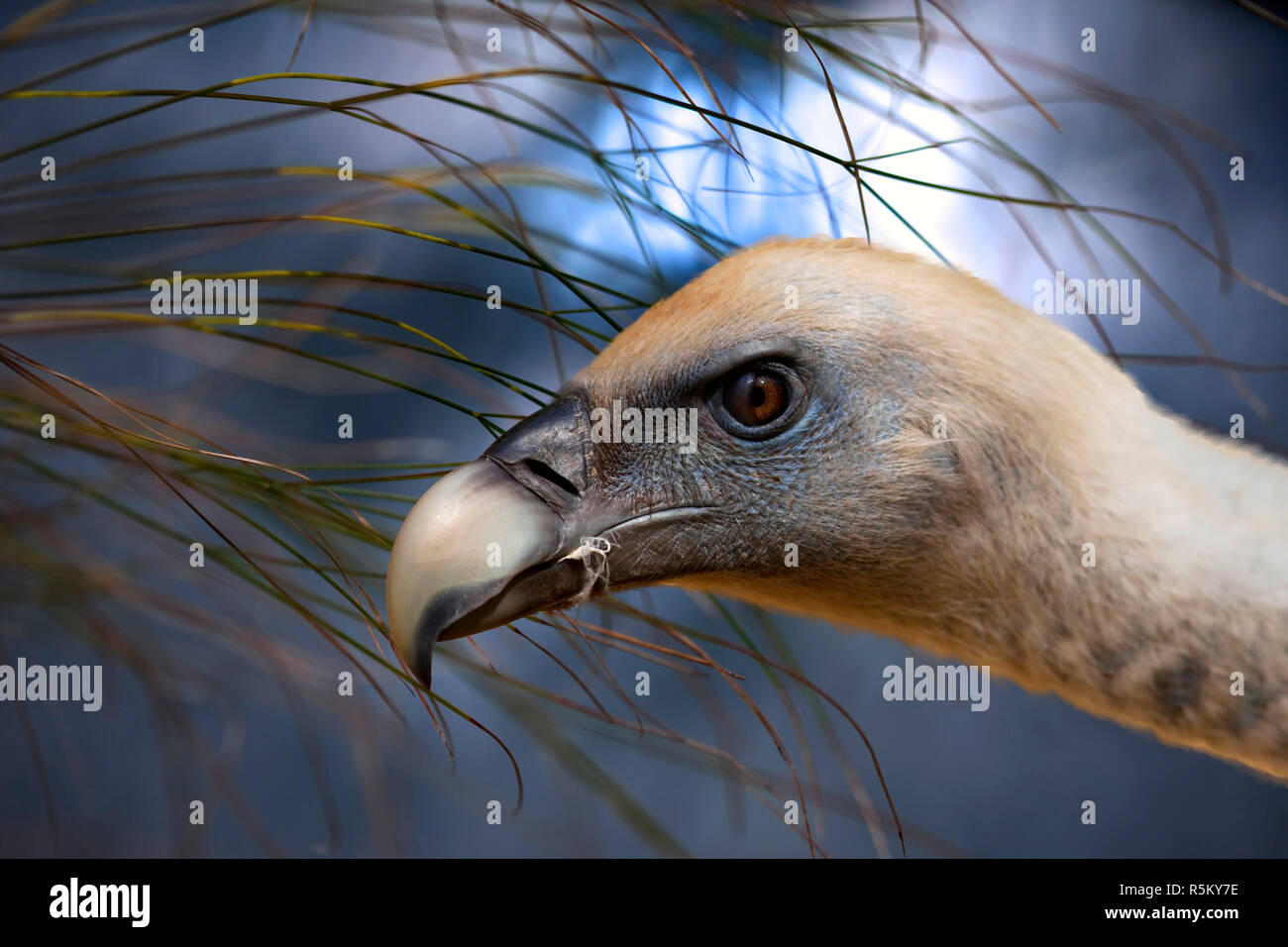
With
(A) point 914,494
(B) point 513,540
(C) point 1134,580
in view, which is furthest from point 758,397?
(C) point 1134,580

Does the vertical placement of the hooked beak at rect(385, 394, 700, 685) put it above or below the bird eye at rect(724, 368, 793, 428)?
below

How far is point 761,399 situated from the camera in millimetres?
1353

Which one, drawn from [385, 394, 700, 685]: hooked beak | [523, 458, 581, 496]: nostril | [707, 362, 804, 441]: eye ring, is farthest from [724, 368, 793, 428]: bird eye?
[523, 458, 581, 496]: nostril

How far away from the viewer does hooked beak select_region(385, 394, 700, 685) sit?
3.92ft

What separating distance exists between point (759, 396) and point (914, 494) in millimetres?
256

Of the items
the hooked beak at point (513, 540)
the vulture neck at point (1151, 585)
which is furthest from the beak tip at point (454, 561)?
the vulture neck at point (1151, 585)

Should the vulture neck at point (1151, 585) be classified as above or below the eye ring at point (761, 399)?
below

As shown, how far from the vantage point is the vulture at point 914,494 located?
4.10 feet

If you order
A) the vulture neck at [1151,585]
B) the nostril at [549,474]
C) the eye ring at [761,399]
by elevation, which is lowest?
the vulture neck at [1151,585]

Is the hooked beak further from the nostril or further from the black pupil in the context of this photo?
the black pupil

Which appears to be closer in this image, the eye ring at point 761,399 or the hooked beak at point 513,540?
the hooked beak at point 513,540

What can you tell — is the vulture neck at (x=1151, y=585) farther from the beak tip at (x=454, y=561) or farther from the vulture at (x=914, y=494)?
the beak tip at (x=454, y=561)

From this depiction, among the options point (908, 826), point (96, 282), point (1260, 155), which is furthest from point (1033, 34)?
point (96, 282)

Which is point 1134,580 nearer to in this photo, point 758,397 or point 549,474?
point 758,397
